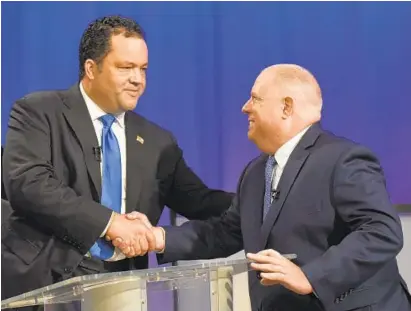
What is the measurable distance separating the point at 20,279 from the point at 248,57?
1411 millimetres

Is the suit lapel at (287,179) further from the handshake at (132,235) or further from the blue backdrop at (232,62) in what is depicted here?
the blue backdrop at (232,62)

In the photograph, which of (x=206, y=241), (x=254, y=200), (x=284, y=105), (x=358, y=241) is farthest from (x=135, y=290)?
(x=206, y=241)

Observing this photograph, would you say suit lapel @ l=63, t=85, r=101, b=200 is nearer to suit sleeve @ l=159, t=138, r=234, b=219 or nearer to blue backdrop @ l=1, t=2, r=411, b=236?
suit sleeve @ l=159, t=138, r=234, b=219

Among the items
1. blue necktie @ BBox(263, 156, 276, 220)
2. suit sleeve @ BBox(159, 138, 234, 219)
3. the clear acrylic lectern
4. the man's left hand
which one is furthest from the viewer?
suit sleeve @ BBox(159, 138, 234, 219)

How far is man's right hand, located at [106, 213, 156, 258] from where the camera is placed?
2660mm

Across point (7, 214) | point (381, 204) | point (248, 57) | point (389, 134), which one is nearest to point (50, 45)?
point (248, 57)

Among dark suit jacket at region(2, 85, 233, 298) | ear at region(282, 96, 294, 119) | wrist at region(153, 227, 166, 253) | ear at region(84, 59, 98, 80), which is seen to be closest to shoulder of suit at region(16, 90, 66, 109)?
dark suit jacket at region(2, 85, 233, 298)

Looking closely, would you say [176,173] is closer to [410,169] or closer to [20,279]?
[20,279]

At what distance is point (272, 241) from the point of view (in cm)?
235

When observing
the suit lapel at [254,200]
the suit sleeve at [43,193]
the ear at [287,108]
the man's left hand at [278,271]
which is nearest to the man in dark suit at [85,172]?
the suit sleeve at [43,193]

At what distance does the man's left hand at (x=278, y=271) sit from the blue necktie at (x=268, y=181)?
0.34 meters

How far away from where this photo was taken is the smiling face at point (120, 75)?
2818mm

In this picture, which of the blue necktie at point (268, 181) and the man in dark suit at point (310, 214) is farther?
the blue necktie at point (268, 181)

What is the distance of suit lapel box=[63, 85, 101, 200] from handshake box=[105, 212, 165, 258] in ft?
0.48
